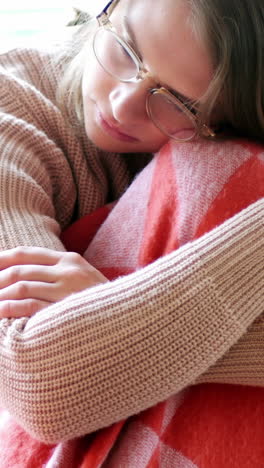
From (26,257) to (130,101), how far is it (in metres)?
0.26

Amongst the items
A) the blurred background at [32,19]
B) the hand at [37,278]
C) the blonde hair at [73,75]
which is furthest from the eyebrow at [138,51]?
the blurred background at [32,19]

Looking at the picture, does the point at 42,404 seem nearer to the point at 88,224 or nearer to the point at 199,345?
the point at 199,345

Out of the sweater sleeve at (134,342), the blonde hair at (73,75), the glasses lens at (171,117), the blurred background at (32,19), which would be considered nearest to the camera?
the sweater sleeve at (134,342)

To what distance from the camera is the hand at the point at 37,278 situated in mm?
557

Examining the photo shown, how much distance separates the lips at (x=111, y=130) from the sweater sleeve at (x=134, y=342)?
0.27 m

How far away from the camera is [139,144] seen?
0.77 meters

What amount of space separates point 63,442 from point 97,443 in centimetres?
4

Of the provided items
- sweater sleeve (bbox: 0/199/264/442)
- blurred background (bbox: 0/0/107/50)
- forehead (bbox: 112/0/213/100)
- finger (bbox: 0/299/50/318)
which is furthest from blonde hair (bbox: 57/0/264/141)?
blurred background (bbox: 0/0/107/50)

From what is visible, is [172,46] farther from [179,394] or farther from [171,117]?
[179,394]

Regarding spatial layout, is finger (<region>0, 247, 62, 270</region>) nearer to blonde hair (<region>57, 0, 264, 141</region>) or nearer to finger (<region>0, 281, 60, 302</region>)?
finger (<region>0, 281, 60, 302</region>)

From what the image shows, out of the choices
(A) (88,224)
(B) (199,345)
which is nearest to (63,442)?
(B) (199,345)

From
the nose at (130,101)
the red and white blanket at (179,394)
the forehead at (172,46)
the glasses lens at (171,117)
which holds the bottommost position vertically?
the red and white blanket at (179,394)

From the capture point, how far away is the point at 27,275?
582 mm

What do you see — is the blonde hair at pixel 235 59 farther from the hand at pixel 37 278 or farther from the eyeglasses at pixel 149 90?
the hand at pixel 37 278
